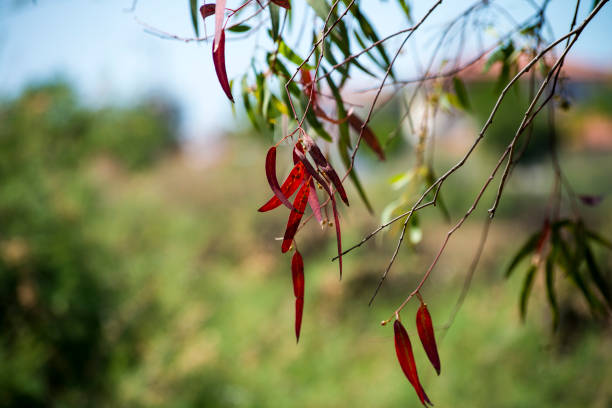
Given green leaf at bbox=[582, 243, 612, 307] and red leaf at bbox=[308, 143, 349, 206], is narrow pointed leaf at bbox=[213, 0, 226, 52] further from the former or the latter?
green leaf at bbox=[582, 243, 612, 307]

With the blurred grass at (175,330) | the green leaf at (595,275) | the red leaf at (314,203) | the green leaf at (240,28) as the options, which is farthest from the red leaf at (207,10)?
the blurred grass at (175,330)

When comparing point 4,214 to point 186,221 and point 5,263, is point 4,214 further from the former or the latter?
point 186,221

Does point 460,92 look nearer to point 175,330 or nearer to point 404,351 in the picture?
point 404,351

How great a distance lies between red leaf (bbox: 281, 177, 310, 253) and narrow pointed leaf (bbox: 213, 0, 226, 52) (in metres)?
0.21

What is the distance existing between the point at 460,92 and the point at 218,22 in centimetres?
91

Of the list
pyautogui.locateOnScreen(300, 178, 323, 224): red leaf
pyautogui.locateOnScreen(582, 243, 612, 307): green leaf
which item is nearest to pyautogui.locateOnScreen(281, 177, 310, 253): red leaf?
pyautogui.locateOnScreen(300, 178, 323, 224): red leaf

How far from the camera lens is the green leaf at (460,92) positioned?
133cm

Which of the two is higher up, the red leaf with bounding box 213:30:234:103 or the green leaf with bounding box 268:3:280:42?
the green leaf with bounding box 268:3:280:42

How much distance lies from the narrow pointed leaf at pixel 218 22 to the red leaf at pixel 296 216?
0.69 feet

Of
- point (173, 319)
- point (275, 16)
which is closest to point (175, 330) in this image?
point (173, 319)

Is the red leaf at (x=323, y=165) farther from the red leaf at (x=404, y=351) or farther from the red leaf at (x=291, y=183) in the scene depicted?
the red leaf at (x=404, y=351)

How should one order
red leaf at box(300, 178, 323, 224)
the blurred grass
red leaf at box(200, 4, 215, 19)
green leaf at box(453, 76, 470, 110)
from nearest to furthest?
red leaf at box(300, 178, 323, 224), red leaf at box(200, 4, 215, 19), green leaf at box(453, 76, 470, 110), the blurred grass

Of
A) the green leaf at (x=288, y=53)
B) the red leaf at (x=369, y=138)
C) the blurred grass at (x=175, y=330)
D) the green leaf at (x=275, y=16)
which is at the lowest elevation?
the blurred grass at (x=175, y=330)

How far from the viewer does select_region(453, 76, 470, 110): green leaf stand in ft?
4.36
